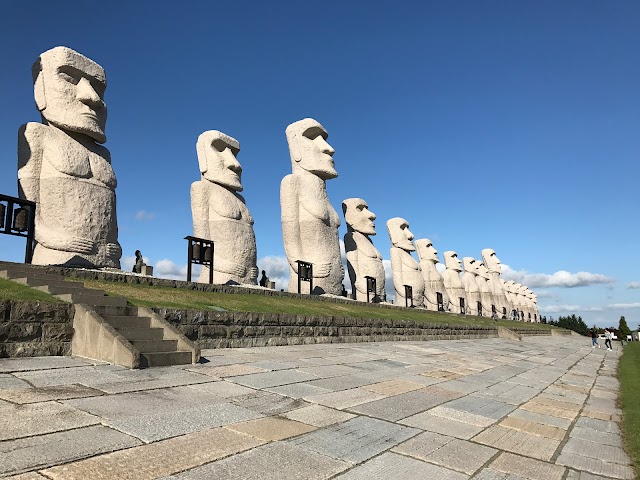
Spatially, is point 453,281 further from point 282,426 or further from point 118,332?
point 282,426

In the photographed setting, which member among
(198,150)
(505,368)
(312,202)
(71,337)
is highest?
(198,150)

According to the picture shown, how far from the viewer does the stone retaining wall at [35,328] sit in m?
5.43

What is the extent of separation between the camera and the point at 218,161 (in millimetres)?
16250

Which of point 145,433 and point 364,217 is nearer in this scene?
point 145,433

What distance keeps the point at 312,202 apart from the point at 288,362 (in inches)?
470

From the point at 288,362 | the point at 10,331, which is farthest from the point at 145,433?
the point at 288,362

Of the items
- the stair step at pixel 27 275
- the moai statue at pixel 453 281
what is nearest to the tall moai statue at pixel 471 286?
the moai statue at pixel 453 281

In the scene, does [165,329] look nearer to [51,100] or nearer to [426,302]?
[51,100]

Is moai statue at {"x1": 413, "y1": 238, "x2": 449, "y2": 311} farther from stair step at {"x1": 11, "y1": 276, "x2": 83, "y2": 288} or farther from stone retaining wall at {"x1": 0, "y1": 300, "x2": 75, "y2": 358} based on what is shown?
stone retaining wall at {"x1": 0, "y1": 300, "x2": 75, "y2": 358}

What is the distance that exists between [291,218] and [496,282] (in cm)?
3186

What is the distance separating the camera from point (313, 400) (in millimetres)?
4633

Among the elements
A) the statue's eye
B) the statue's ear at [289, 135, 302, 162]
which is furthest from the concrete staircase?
the statue's ear at [289, 135, 302, 162]

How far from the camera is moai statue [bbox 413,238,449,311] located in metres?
29.6

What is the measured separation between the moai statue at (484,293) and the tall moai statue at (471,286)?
459 mm
